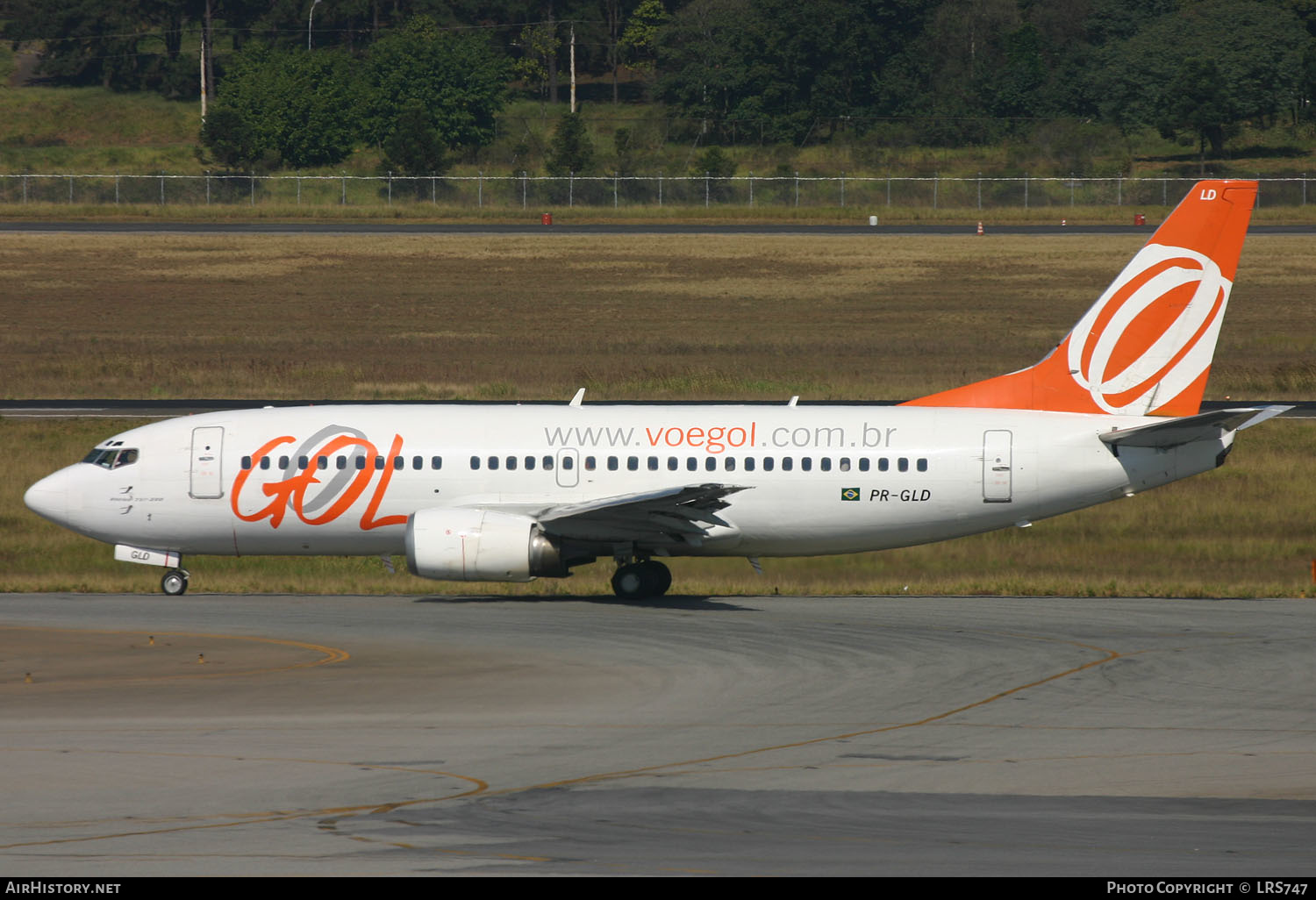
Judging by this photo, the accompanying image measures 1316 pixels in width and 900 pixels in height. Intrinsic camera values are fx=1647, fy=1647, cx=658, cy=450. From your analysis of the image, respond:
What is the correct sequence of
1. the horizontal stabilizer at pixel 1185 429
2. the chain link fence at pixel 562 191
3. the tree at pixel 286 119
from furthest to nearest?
the tree at pixel 286 119, the chain link fence at pixel 562 191, the horizontal stabilizer at pixel 1185 429

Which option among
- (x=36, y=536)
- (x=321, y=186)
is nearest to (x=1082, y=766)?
(x=36, y=536)

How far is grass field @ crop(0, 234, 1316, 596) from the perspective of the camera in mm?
38000

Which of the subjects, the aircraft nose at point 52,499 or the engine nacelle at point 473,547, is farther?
the aircraft nose at point 52,499

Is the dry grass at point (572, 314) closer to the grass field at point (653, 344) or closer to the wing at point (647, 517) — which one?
the grass field at point (653, 344)

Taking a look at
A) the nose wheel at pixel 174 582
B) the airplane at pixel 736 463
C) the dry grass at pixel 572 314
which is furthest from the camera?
the dry grass at pixel 572 314

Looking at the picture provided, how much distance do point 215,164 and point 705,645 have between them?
119228 mm

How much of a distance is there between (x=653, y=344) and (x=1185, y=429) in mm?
44019

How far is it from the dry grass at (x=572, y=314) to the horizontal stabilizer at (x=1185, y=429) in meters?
26.1

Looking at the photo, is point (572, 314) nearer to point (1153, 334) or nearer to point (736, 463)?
point (736, 463)

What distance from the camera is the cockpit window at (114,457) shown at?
111 feet

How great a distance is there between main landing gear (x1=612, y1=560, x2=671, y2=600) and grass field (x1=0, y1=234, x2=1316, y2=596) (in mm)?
1851

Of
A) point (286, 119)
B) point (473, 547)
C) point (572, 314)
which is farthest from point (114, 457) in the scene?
point (286, 119)

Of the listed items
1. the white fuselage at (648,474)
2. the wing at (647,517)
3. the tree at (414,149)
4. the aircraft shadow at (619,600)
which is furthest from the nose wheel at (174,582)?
the tree at (414,149)

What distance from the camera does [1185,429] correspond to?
31422 mm
